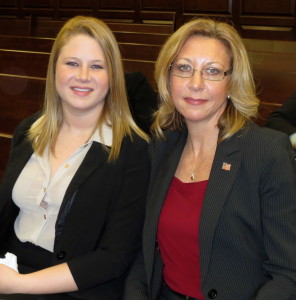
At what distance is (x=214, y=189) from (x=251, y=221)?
0.10 metres

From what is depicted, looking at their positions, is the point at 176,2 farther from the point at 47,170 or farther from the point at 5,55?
the point at 47,170

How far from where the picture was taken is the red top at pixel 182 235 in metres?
1.01

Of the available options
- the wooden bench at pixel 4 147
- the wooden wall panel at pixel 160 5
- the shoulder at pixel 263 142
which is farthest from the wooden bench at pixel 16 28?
the shoulder at pixel 263 142

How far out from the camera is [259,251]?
0.99 metres

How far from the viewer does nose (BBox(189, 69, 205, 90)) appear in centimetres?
103

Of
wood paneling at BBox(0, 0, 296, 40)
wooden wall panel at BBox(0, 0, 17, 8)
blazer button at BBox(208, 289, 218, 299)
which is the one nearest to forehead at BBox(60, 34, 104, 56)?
blazer button at BBox(208, 289, 218, 299)

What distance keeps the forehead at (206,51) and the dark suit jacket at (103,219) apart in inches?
10.2

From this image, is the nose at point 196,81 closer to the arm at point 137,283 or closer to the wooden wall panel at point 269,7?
the arm at point 137,283

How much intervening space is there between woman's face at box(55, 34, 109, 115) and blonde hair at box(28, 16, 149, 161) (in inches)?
0.6

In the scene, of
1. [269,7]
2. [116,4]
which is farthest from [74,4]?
[269,7]

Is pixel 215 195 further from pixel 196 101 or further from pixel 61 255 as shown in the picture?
pixel 61 255

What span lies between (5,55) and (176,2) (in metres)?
2.00

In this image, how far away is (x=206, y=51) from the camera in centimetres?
105

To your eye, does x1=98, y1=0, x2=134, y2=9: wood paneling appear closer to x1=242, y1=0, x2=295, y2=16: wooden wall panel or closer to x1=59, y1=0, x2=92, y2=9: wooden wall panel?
x1=59, y1=0, x2=92, y2=9: wooden wall panel
